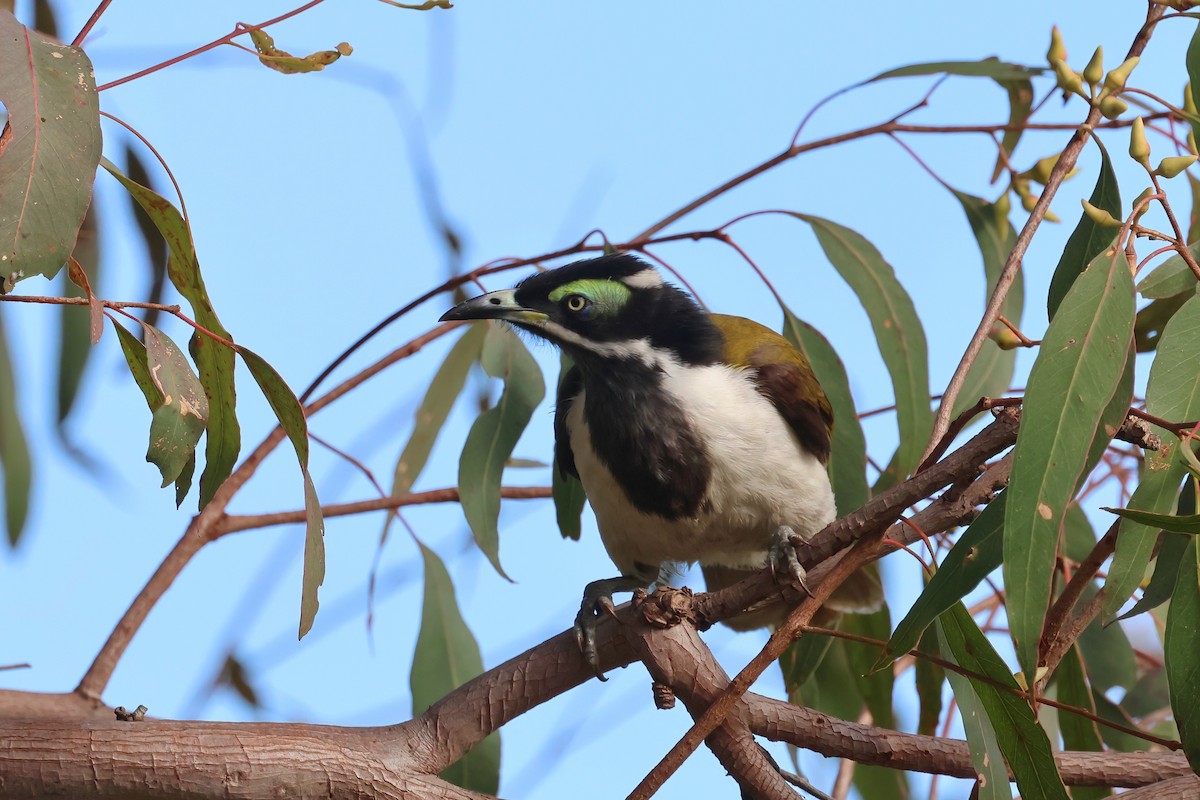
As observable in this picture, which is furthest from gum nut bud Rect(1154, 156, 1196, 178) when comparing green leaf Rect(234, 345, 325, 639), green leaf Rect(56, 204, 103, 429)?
green leaf Rect(56, 204, 103, 429)

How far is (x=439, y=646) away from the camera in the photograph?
3.58 meters

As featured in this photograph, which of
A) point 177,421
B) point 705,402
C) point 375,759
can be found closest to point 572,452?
point 705,402

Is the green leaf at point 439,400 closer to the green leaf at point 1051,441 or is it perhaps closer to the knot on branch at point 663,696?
the knot on branch at point 663,696

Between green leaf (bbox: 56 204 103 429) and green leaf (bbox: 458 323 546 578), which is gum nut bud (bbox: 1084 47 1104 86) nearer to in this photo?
green leaf (bbox: 458 323 546 578)

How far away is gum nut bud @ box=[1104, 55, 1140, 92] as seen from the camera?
85.1 inches

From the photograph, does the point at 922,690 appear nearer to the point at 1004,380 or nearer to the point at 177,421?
the point at 1004,380

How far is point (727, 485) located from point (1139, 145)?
1.37 m

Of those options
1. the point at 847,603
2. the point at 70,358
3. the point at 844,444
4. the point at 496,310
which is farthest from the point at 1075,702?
the point at 70,358

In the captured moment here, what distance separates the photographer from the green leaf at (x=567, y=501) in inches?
139

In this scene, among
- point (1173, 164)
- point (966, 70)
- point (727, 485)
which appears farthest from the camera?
point (966, 70)

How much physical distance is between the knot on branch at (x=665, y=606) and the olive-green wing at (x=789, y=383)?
3.20 feet

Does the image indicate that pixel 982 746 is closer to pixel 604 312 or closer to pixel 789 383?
pixel 789 383

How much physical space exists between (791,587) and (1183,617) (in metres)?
0.69

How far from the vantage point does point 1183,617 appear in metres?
2.12
